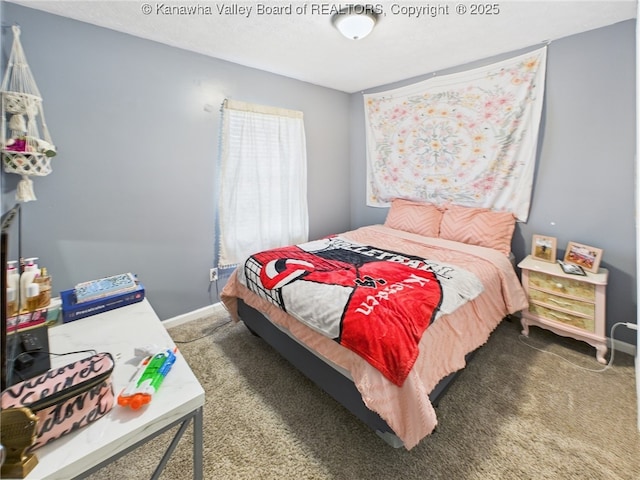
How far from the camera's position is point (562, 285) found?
2.04 meters

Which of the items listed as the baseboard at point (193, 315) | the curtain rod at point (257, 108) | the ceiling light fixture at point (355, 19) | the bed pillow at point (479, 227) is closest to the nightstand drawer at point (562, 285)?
the bed pillow at point (479, 227)

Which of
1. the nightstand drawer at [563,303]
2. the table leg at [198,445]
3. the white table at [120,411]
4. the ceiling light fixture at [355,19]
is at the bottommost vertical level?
the nightstand drawer at [563,303]

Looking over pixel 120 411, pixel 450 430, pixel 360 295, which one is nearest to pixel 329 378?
pixel 360 295

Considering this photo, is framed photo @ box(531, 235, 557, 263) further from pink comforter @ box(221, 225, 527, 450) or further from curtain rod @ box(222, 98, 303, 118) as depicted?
curtain rod @ box(222, 98, 303, 118)

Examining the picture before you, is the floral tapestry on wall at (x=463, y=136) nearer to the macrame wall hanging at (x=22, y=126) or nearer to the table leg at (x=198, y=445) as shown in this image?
the table leg at (x=198, y=445)

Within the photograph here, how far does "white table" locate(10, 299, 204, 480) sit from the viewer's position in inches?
26.7

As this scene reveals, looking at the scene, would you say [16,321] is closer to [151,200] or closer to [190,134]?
[151,200]

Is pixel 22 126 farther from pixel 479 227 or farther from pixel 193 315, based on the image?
pixel 479 227

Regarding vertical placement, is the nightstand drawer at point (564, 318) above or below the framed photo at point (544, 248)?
below

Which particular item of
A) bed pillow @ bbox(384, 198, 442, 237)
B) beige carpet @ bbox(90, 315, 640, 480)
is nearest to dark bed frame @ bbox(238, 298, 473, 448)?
beige carpet @ bbox(90, 315, 640, 480)

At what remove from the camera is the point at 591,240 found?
214 cm

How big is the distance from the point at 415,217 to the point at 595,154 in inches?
55.8

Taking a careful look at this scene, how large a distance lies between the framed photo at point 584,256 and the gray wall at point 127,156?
292 centimetres

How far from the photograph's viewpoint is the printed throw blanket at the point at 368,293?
1.24m
